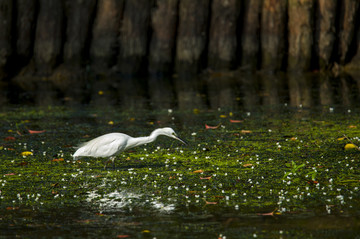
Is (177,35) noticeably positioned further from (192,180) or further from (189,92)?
(192,180)

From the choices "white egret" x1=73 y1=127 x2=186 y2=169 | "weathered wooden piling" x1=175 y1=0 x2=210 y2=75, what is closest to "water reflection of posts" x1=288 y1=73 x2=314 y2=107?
"weathered wooden piling" x1=175 y1=0 x2=210 y2=75

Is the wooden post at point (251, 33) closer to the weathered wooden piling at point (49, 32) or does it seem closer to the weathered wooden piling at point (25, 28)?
the weathered wooden piling at point (49, 32)

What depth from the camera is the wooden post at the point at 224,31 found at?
57.3 ft

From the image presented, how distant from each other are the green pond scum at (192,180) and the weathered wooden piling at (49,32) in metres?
5.38

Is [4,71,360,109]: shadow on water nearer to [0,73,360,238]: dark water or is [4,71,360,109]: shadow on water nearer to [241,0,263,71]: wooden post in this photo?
[0,73,360,238]: dark water

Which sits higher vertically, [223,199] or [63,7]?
[63,7]

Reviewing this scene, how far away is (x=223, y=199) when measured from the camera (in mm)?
6988

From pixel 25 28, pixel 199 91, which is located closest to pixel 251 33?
pixel 199 91

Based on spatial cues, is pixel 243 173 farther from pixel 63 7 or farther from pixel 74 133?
pixel 63 7

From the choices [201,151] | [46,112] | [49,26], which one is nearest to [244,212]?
[201,151]

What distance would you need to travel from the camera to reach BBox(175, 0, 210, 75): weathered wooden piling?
57.5 feet

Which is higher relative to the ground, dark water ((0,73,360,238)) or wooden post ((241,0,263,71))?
wooden post ((241,0,263,71))

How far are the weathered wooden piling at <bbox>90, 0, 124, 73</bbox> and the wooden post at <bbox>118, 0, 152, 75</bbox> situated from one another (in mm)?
176

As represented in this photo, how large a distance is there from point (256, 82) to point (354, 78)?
2360 millimetres
